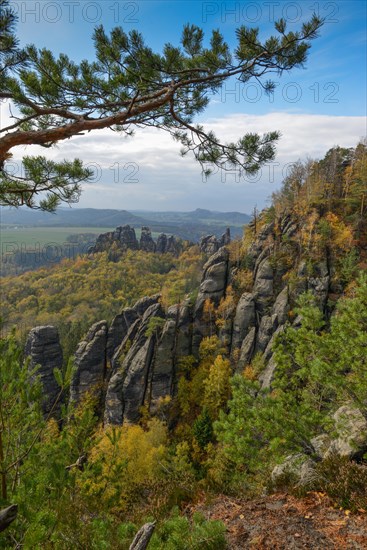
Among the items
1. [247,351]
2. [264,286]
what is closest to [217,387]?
[247,351]

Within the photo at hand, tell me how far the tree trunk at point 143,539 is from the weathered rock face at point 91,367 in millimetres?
38014

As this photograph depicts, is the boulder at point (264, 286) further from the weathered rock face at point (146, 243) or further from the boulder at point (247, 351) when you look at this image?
the weathered rock face at point (146, 243)

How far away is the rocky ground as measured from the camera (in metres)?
→ 4.64

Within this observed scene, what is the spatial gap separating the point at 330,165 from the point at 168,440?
41494mm

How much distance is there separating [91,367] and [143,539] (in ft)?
128

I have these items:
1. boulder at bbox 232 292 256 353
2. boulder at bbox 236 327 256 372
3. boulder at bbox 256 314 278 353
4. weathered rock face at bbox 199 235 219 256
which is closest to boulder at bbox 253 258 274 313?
boulder at bbox 232 292 256 353

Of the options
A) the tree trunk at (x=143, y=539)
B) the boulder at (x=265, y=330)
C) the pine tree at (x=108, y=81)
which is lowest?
the boulder at (x=265, y=330)

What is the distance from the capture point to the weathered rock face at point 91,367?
3891 cm

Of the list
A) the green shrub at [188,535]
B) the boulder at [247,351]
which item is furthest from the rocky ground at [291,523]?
the boulder at [247,351]

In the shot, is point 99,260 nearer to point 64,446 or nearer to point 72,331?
point 72,331

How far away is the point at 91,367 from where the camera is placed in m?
39.4

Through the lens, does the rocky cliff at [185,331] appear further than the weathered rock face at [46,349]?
No

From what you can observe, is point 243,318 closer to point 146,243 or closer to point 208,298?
point 208,298

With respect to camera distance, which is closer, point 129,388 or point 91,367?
point 129,388
